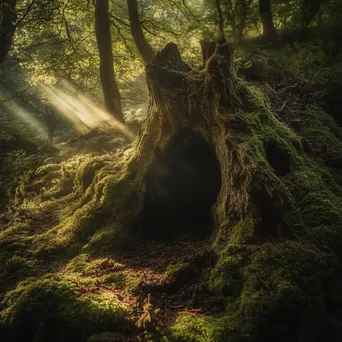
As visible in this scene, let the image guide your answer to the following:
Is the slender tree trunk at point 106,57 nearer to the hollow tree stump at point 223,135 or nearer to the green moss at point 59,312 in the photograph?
the hollow tree stump at point 223,135

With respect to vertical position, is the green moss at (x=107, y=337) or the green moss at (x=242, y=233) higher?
the green moss at (x=242, y=233)

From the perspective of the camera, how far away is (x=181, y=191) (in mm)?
5797

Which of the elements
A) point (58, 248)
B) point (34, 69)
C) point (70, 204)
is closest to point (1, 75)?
point (34, 69)

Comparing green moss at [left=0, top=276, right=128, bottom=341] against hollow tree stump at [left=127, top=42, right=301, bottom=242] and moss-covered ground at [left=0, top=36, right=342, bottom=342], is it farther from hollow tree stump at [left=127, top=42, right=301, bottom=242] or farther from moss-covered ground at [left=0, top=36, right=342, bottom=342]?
hollow tree stump at [left=127, top=42, right=301, bottom=242]

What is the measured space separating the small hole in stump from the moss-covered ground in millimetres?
357

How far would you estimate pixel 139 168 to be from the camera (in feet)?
18.0

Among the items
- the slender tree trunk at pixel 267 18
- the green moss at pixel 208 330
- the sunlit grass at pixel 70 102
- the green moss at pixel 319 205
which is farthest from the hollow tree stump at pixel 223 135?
the sunlit grass at pixel 70 102

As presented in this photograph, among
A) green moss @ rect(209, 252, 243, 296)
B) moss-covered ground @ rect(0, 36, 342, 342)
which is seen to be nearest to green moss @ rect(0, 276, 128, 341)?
moss-covered ground @ rect(0, 36, 342, 342)

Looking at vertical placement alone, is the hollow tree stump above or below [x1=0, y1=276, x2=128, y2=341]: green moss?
above

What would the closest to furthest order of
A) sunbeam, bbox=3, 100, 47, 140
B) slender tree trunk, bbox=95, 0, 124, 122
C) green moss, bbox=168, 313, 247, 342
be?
green moss, bbox=168, 313, 247, 342 → slender tree trunk, bbox=95, 0, 124, 122 → sunbeam, bbox=3, 100, 47, 140

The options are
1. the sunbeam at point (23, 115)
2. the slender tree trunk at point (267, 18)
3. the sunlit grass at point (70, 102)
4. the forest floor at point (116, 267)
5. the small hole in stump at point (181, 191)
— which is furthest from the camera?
the sunbeam at point (23, 115)

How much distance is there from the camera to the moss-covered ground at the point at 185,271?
2.85 metres

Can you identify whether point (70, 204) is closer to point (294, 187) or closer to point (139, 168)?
point (139, 168)

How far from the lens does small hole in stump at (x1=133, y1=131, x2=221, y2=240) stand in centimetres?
519
